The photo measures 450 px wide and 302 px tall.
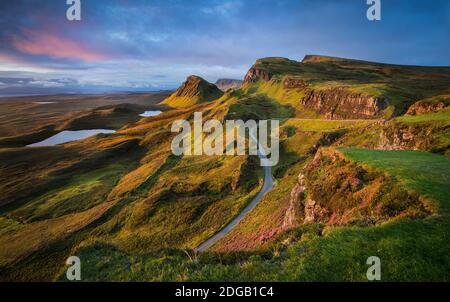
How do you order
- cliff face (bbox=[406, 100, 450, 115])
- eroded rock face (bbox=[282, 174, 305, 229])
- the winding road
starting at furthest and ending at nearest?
cliff face (bbox=[406, 100, 450, 115])
the winding road
eroded rock face (bbox=[282, 174, 305, 229])

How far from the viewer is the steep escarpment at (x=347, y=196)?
18094 mm

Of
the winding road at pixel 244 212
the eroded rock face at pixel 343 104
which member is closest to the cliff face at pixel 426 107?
the winding road at pixel 244 212

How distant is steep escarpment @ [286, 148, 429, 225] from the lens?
1809 centimetres

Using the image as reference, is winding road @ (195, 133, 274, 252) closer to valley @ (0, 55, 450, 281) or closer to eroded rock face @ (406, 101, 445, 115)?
valley @ (0, 55, 450, 281)

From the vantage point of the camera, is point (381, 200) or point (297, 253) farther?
point (381, 200)

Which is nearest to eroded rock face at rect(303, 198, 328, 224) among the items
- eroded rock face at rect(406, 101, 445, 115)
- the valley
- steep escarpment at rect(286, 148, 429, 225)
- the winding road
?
steep escarpment at rect(286, 148, 429, 225)

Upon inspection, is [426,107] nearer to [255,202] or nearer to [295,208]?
[255,202]

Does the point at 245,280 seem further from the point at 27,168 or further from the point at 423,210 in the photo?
the point at 27,168

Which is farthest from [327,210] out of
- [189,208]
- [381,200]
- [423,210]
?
[189,208]

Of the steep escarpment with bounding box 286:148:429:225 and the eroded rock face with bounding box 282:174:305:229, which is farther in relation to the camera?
the eroded rock face with bounding box 282:174:305:229

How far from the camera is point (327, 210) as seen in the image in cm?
2580

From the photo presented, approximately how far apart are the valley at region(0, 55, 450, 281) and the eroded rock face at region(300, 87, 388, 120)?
602mm

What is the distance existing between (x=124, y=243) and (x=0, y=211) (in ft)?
191

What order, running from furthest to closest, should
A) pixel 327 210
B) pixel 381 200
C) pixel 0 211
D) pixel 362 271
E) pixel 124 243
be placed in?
pixel 0 211 → pixel 124 243 → pixel 327 210 → pixel 381 200 → pixel 362 271
